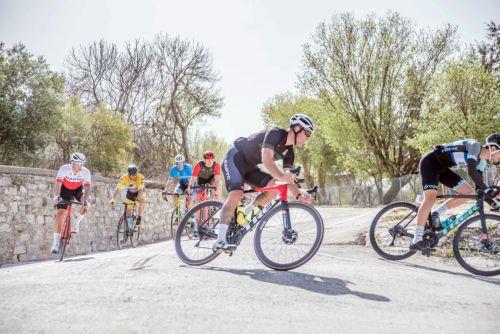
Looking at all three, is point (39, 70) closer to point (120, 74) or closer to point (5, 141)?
point (5, 141)

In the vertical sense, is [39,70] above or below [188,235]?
above

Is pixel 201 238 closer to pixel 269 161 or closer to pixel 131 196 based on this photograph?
pixel 269 161

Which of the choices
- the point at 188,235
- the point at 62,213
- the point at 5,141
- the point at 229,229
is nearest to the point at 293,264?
the point at 229,229

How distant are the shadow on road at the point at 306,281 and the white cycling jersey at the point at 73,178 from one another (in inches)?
209

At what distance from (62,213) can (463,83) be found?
25341 mm

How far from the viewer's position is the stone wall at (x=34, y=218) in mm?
9789

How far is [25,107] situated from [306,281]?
19794 mm

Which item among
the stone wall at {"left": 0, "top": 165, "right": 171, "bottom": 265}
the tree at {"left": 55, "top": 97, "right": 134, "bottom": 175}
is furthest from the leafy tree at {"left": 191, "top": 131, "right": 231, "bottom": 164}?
the stone wall at {"left": 0, "top": 165, "right": 171, "bottom": 265}

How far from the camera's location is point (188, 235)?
228 inches

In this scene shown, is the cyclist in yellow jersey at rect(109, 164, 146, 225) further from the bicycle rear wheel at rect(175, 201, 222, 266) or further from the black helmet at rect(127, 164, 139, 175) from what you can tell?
the bicycle rear wheel at rect(175, 201, 222, 266)

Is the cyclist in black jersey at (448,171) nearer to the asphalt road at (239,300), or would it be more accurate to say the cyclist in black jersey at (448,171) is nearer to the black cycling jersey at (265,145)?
the asphalt road at (239,300)

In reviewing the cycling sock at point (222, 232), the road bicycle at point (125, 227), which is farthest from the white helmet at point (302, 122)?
the road bicycle at point (125, 227)

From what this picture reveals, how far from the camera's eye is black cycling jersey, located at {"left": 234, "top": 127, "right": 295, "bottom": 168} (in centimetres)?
499

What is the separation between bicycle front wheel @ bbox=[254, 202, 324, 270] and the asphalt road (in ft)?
0.55
